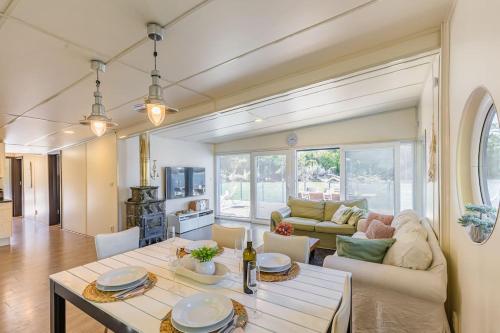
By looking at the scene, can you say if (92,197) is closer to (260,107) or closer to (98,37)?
(260,107)

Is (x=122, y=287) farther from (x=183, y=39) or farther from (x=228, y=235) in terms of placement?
(x=183, y=39)

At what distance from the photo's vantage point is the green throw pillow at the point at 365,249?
213 centimetres

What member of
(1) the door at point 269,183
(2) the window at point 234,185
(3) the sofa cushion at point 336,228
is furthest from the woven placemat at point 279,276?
(2) the window at point 234,185

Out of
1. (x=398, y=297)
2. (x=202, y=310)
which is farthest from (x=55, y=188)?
(x=398, y=297)

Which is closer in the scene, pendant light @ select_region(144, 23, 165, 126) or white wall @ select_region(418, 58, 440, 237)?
pendant light @ select_region(144, 23, 165, 126)

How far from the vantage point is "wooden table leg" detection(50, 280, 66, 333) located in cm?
156

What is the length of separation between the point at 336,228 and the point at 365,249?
210cm

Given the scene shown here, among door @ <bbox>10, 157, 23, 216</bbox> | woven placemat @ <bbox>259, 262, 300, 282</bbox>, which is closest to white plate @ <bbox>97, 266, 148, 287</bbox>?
woven placemat @ <bbox>259, 262, 300, 282</bbox>

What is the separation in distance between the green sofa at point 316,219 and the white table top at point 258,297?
9.01 ft

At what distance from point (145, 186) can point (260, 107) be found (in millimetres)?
2855

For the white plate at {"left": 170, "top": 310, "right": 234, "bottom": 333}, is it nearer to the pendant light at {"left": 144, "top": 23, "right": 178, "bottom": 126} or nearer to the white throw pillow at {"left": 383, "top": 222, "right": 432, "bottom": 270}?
the pendant light at {"left": 144, "top": 23, "right": 178, "bottom": 126}

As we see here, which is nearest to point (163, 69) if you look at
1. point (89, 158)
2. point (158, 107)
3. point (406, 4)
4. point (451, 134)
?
point (158, 107)

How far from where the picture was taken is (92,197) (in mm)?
5418

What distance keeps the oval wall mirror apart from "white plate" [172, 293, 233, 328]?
132 cm
